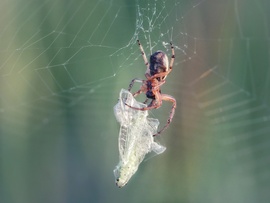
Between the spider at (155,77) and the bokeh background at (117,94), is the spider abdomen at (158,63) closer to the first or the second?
the spider at (155,77)

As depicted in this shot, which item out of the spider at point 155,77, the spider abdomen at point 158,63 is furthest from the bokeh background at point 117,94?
the spider abdomen at point 158,63

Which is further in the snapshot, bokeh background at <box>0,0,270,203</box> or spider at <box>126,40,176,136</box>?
bokeh background at <box>0,0,270,203</box>

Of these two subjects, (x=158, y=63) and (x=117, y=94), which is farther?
→ (x=117, y=94)

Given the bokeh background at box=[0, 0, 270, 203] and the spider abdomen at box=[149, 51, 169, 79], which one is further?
the bokeh background at box=[0, 0, 270, 203]

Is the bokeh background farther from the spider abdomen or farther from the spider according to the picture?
the spider abdomen

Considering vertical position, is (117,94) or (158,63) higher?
(117,94)

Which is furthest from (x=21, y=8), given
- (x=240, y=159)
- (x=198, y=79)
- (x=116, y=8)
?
(x=240, y=159)

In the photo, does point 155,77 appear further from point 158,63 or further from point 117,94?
point 117,94

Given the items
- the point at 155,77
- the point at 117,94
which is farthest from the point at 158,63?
the point at 117,94

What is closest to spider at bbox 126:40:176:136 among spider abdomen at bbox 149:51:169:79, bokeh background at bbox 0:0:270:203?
spider abdomen at bbox 149:51:169:79

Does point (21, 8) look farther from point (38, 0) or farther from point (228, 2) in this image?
point (228, 2)
